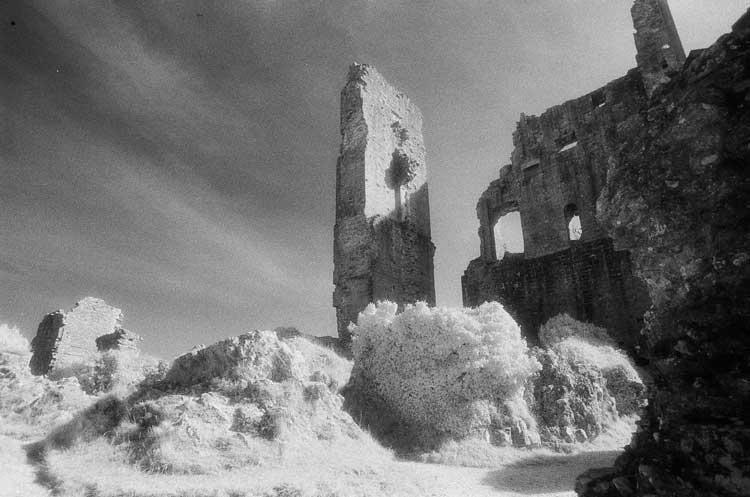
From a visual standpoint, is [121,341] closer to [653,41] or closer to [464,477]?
[464,477]

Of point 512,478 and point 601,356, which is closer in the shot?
point 512,478

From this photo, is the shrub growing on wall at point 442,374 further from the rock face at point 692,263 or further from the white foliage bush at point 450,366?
the rock face at point 692,263

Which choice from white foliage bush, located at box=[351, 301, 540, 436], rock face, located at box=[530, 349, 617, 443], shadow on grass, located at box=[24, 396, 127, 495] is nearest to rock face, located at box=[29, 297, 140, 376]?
shadow on grass, located at box=[24, 396, 127, 495]

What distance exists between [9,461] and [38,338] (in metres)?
15.7

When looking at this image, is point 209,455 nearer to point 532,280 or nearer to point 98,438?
point 98,438

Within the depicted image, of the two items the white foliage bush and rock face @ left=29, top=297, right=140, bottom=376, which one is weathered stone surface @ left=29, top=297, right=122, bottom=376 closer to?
rock face @ left=29, top=297, right=140, bottom=376

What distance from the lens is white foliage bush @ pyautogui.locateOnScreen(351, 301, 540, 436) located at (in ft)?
27.8

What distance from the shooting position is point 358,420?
857 centimetres

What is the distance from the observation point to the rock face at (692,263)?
2.27 metres

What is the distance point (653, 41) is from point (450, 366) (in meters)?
14.3

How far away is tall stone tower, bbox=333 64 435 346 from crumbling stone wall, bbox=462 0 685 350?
11.2 ft

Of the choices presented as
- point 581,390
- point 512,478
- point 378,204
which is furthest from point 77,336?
point 581,390

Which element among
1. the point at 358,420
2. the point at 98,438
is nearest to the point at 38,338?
the point at 98,438

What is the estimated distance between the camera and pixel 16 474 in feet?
17.9
